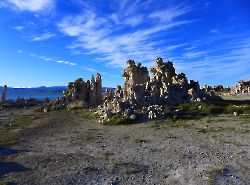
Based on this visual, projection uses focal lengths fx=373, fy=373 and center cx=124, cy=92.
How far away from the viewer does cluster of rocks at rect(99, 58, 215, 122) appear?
60062mm

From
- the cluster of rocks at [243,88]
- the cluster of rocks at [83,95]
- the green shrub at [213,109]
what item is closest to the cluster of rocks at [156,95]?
the green shrub at [213,109]

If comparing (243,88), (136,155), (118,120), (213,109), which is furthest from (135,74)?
(136,155)

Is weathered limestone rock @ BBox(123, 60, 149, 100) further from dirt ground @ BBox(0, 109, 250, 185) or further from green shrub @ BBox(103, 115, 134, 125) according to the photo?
dirt ground @ BBox(0, 109, 250, 185)

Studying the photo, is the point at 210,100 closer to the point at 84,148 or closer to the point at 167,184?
the point at 84,148

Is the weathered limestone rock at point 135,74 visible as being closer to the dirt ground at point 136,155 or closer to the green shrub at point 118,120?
the green shrub at point 118,120

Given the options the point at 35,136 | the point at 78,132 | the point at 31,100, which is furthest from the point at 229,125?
the point at 31,100

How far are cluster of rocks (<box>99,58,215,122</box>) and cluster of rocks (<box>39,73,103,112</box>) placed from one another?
1522 cm

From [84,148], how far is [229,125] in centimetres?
1910

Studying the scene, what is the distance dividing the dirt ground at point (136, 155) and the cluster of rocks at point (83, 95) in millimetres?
39322

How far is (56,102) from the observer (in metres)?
97.5

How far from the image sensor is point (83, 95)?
93000mm

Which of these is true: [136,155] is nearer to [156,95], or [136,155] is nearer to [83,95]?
[156,95]

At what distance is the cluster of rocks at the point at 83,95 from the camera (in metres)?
92.5

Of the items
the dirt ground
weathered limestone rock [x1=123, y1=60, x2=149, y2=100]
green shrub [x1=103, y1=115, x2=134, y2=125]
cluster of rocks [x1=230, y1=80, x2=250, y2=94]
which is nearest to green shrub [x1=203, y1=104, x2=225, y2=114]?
the dirt ground
